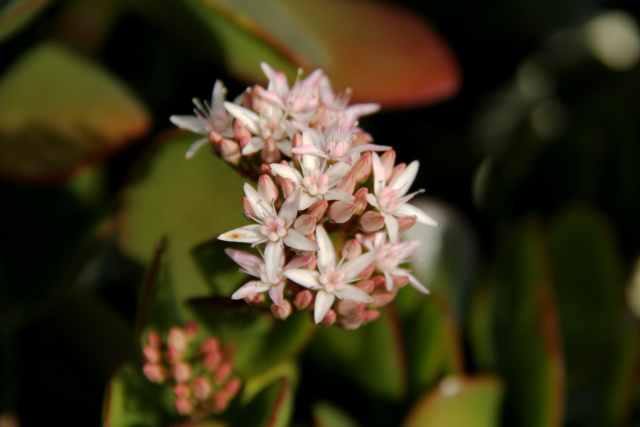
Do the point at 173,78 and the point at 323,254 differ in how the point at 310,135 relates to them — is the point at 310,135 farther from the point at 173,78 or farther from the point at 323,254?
the point at 173,78

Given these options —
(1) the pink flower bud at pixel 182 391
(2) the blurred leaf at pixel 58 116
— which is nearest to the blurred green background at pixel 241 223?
(2) the blurred leaf at pixel 58 116

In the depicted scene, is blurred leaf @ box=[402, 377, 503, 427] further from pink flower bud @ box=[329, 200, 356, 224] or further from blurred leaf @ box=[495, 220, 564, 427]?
pink flower bud @ box=[329, 200, 356, 224]

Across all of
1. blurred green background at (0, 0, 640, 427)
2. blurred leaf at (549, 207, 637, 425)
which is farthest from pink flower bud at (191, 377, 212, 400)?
blurred leaf at (549, 207, 637, 425)

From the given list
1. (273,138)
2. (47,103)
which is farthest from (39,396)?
(273,138)

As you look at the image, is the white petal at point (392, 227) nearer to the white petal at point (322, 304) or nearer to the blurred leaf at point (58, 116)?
the white petal at point (322, 304)

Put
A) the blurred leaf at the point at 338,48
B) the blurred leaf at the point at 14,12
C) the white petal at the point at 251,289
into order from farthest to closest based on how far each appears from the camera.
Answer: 1. the blurred leaf at the point at 338,48
2. the blurred leaf at the point at 14,12
3. the white petal at the point at 251,289

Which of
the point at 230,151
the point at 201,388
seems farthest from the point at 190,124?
the point at 201,388
